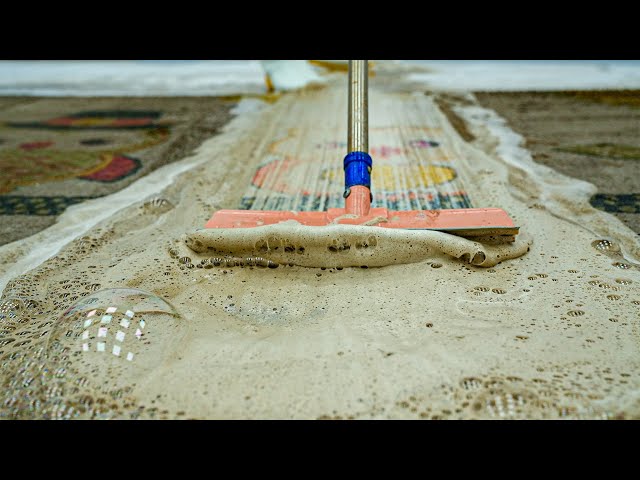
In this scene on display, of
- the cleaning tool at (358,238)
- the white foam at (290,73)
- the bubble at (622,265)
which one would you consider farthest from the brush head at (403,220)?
the white foam at (290,73)

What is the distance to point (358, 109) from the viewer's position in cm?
207

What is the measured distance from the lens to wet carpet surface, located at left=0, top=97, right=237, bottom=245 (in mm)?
2244

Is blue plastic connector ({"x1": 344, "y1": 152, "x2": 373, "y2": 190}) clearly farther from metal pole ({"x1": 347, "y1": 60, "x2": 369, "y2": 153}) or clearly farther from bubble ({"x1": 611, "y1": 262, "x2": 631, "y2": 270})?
bubble ({"x1": 611, "y1": 262, "x2": 631, "y2": 270})

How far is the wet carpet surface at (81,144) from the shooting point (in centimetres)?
224

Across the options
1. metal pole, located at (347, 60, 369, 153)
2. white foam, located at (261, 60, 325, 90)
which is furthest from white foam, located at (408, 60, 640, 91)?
metal pole, located at (347, 60, 369, 153)

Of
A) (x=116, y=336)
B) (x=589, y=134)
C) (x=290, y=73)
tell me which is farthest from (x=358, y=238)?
(x=290, y=73)

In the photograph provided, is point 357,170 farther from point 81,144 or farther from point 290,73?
point 290,73

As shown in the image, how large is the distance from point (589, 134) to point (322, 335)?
229 cm

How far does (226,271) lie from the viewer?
1585 mm

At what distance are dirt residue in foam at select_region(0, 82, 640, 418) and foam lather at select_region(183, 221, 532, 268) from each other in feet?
0.08

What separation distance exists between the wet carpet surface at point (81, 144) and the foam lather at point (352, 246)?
0.95 m

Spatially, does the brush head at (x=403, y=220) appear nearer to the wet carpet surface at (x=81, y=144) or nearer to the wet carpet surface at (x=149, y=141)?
the wet carpet surface at (x=149, y=141)

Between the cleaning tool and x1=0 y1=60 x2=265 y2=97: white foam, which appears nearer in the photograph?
the cleaning tool

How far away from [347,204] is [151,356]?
2.74 feet
